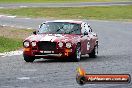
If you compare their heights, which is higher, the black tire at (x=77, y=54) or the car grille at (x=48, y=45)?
the car grille at (x=48, y=45)

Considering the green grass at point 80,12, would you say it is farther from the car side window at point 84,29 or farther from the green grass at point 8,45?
the car side window at point 84,29

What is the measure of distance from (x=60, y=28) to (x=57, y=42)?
156 cm

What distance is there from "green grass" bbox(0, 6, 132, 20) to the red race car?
30618mm

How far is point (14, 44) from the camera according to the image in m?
25.3

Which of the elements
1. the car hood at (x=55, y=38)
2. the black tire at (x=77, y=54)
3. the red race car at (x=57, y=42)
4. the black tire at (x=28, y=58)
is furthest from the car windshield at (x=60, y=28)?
the black tire at (x=28, y=58)

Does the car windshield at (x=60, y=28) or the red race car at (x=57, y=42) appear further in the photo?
the car windshield at (x=60, y=28)

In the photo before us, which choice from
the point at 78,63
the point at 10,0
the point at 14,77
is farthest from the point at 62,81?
the point at 10,0

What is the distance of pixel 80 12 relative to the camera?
2103 inches

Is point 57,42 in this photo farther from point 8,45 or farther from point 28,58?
point 8,45

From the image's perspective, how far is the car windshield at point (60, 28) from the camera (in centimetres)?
1805

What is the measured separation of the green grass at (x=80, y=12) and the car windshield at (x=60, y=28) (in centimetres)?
3042

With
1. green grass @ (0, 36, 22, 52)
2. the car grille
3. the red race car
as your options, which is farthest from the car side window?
green grass @ (0, 36, 22, 52)

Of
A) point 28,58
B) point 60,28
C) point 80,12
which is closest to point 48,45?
point 28,58

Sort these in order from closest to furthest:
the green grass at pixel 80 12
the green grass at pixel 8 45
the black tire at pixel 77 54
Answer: the black tire at pixel 77 54 → the green grass at pixel 8 45 → the green grass at pixel 80 12
